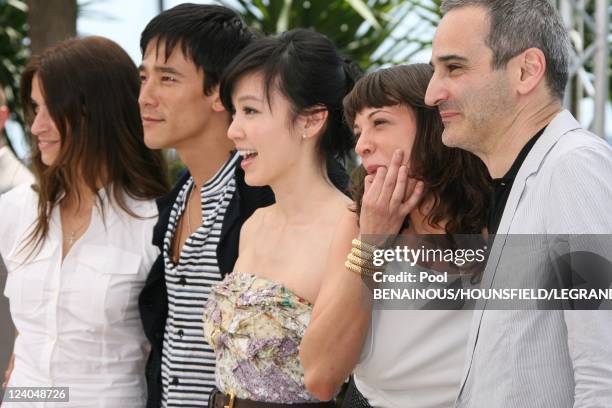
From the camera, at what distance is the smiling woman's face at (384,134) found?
7.45 feet

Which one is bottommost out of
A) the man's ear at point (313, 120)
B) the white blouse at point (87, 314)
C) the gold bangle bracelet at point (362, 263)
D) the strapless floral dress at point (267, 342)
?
the white blouse at point (87, 314)

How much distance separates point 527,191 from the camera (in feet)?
6.00

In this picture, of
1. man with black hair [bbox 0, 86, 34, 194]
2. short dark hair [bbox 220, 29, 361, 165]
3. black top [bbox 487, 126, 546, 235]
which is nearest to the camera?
black top [bbox 487, 126, 546, 235]

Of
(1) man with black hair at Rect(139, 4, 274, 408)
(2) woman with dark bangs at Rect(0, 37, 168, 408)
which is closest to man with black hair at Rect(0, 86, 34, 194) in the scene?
(2) woman with dark bangs at Rect(0, 37, 168, 408)

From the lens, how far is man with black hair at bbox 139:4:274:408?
2.88 m

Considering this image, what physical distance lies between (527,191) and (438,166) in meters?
0.43

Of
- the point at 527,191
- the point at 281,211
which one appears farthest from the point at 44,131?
the point at 527,191

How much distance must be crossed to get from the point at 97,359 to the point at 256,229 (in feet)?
2.37

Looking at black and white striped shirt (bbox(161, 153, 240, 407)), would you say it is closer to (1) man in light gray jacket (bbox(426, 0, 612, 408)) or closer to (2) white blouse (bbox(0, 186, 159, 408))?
(2) white blouse (bbox(0, 186, 159, 408))

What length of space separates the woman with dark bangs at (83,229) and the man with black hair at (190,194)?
0.10m

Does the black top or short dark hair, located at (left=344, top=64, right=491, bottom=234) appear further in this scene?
short dark hair, located at (left=344, top=64, right=491, bottom=234)

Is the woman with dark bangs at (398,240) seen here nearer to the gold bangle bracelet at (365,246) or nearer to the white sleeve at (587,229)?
the gold bangle bracelet at (365,246)

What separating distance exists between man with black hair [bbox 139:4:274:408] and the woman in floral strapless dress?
0.60ft

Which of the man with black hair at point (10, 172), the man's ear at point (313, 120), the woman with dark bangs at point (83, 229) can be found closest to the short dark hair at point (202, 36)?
the woman with dark bangs at point (83, 229)
